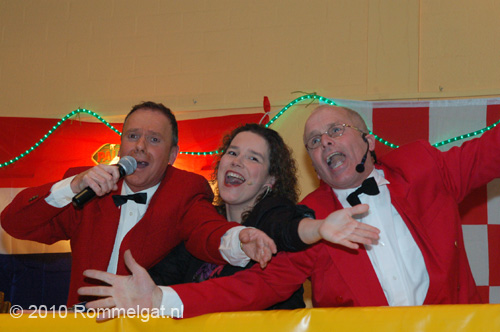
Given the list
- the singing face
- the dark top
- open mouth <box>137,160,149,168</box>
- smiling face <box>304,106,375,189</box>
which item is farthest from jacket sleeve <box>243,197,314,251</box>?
open mouth <box>137,160,149,168</box>

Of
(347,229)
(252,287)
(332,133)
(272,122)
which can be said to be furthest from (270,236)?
(272,122)

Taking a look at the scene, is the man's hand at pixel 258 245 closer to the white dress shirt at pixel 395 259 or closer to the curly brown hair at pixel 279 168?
the white dress shirt at pixel 395 259

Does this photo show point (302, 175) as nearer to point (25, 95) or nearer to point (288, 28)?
point (288, 28)

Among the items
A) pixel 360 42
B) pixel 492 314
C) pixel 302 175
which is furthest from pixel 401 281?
pixel 360 42

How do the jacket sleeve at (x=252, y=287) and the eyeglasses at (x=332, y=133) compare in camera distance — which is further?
the eyeglasses at (x=332, y=133)

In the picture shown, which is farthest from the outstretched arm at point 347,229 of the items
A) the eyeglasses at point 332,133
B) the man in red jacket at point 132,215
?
the eyeglasses at point 332,133

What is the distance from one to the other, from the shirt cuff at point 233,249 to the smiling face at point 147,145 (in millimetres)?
669

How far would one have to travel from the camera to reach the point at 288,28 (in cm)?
397

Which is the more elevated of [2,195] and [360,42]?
[360,42]

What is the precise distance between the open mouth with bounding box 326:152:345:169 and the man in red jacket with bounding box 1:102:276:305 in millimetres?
490

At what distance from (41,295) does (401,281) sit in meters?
2.48

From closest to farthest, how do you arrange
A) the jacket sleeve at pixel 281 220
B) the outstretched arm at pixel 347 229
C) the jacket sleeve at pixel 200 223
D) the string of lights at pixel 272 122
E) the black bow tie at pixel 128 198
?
the outstretched arm at pixel 347 229 < the jacket sleeve at pixel 281 220 < the jacket sleeve at pixel 200 223 < the black bow tie at pixel 128 198 < the string of lights at pixel 272 122

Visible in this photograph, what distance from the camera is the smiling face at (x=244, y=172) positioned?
2.70 m

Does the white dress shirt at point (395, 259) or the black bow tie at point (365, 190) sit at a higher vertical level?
the black bow tie at point (365, 190)
